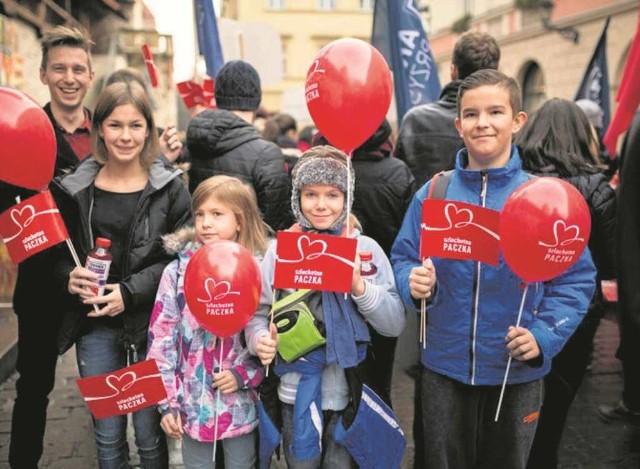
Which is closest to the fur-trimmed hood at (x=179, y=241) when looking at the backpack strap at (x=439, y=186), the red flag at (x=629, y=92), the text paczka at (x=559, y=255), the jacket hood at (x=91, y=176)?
the jacket hood at (x=91, y=176)

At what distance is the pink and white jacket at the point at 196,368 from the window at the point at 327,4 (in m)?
35.6

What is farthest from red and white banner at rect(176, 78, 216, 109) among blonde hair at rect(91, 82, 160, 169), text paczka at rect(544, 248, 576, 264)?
text paczka at rect(544, 248, 576, 264)

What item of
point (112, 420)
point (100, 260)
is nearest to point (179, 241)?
point (100, 260)

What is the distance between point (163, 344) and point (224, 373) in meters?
0.29

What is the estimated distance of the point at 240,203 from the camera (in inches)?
111

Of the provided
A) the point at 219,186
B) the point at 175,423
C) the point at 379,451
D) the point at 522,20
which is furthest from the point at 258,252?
the point at 522,20

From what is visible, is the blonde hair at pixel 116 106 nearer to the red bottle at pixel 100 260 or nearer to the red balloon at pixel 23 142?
the red balloon at pixel 23 142

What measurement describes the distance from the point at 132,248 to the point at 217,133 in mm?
1059

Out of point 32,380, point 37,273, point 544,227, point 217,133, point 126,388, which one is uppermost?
point 217,133

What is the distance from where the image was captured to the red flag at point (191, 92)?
4992mm

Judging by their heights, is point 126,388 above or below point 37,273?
below

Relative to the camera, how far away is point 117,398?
2547 millimetres

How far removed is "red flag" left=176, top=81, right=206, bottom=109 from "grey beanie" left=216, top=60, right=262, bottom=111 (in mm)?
1132

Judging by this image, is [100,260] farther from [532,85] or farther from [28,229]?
[532,85]
